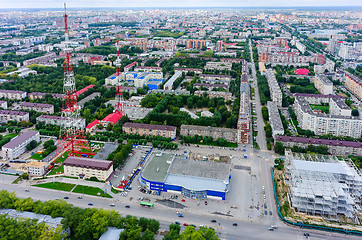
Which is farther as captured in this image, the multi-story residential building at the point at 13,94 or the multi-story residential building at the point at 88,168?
the multi-story residential building at the point at 13,94

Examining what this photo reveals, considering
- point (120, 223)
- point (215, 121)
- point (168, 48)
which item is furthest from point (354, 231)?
point (168, 48)

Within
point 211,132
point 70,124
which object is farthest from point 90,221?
point 211,132

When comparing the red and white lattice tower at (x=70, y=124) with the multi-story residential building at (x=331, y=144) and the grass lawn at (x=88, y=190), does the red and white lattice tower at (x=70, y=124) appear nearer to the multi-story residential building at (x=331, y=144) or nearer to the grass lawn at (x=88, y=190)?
the grass lawn at (x=88, y=190)

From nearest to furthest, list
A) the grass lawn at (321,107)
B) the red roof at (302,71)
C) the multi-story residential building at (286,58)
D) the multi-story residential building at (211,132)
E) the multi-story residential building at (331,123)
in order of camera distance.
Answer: the multi-story residential building at (211,132)
the multi-story residential building at (331,123)
the grass lawn at (321,107)
the red roof at (302,71)
the multi-story residential building at (286,58)

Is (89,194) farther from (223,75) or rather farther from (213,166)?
(223,75)

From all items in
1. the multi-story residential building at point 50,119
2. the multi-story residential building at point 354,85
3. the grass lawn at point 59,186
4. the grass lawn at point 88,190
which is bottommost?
the grass lawn at point 88,190

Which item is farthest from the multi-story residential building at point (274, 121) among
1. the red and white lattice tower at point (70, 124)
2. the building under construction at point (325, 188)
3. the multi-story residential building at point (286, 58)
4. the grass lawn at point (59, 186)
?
A: the multi-story residential building at point (286, 58)

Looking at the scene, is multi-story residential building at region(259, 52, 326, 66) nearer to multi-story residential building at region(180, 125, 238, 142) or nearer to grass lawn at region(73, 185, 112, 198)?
multi-story residential building at region(180, 125, 238, 142)
